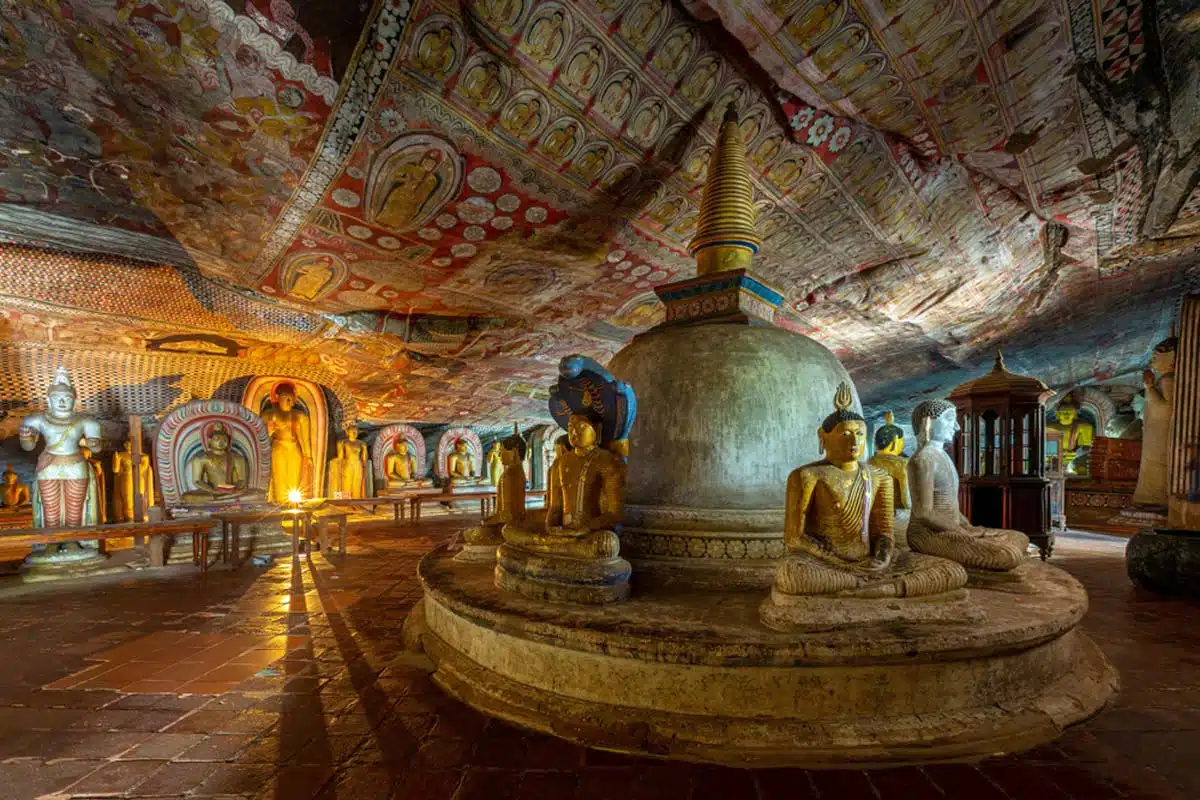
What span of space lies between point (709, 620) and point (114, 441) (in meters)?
10.2

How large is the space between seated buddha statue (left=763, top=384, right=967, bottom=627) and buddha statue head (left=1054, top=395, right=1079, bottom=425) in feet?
79.1

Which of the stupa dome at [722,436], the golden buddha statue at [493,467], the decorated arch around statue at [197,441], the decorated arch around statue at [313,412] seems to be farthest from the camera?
the golden buddha statue at [493,467]

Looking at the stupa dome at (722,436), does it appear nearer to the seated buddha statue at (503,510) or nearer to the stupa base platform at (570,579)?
the stupa base platform at (570,579)

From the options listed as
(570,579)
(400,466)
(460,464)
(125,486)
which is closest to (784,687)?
(570,579)

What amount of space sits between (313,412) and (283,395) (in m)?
0.70

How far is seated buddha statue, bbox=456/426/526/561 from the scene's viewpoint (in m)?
4.59

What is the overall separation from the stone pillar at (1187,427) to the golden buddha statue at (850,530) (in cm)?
820

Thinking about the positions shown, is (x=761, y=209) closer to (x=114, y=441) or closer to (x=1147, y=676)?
(x=1147, y=676)

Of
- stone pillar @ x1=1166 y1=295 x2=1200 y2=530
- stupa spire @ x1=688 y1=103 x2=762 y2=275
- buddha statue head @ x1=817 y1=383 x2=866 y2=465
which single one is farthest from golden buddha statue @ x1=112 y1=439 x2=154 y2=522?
stone pillar @ x1=1166 y1=295 x2=1200 y2=530

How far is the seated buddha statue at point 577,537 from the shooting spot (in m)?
3.21

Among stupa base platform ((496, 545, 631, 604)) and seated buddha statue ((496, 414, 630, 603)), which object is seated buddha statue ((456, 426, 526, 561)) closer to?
seated buddha statue ((496, 414, 630, 603))

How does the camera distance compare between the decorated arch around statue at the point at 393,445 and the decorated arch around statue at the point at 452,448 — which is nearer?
the decorated arch around statue at the point at 393,445

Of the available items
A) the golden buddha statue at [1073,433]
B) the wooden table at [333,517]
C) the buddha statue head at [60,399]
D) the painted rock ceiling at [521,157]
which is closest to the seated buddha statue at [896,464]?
the painted rock ceiling at [521,157]

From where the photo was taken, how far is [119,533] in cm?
615
